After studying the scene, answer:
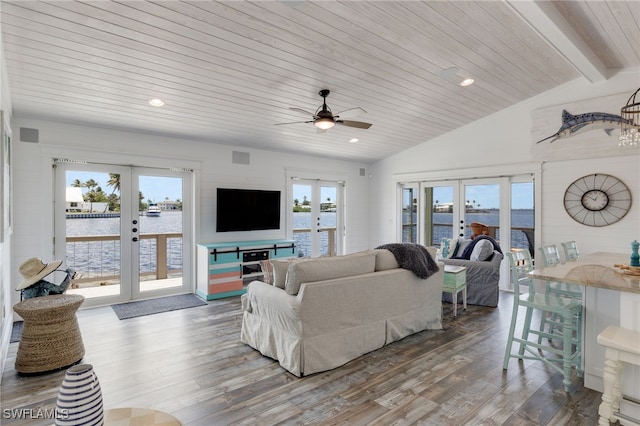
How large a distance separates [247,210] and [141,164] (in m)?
1.83

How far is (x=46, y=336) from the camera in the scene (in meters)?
2.97

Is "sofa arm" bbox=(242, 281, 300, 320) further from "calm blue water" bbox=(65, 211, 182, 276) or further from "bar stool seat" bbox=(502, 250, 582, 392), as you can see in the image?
"calm blue water" bbox=(65, 211, 182, 276)

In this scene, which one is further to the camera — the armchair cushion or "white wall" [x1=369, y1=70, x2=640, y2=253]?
the armchair cushion

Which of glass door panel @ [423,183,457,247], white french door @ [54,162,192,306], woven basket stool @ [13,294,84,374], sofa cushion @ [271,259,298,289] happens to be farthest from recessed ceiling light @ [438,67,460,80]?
woven basket stool @ [13,294,84,374]

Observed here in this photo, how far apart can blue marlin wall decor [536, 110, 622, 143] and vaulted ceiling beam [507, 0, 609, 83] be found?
58cm

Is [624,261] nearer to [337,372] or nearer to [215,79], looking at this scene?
[337,372]

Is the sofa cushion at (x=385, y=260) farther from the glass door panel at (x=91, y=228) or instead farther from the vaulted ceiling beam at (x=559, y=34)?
the glass door panel at (x=91, y=228)

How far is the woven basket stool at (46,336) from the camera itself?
293cm

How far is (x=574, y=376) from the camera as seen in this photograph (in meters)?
2.91

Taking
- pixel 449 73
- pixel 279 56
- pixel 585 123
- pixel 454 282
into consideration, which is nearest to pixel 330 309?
pixel 454 282

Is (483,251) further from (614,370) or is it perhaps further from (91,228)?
(91,228)

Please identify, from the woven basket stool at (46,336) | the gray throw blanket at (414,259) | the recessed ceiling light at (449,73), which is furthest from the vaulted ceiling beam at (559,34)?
the woven basket stool at (46,336)

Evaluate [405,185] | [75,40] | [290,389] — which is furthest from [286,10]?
[405,185]

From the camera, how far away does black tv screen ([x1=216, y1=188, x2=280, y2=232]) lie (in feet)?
19.2
